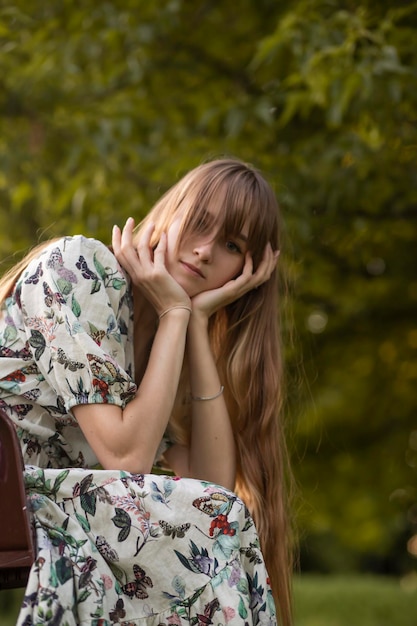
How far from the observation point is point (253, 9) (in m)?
4.93

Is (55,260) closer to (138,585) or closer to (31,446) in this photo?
(31,446)

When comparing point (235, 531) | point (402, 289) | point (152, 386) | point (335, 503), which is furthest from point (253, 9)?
point (335, 503)

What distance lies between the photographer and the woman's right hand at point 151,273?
267 centimetres

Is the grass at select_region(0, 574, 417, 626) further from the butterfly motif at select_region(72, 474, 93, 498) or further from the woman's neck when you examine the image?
the butterfly motif at select_region(72, 474, 93, 498)

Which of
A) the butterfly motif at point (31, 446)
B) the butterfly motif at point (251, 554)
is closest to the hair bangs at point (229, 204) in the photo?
the butterfly motif at point (31, 446)

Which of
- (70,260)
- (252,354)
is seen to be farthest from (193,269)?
(70,260)

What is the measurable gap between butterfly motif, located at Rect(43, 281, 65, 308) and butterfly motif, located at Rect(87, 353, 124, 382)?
16 centimetres

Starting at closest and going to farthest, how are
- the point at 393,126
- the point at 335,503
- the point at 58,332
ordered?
the point at 58,332 → the point at 393,126 → the point at 335,503

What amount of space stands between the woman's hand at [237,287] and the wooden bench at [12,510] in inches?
39.2

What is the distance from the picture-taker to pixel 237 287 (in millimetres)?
2939

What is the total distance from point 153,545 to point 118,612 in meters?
0.17

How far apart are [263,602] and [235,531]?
173 millimetres

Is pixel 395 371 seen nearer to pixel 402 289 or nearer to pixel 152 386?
pixel 402 289

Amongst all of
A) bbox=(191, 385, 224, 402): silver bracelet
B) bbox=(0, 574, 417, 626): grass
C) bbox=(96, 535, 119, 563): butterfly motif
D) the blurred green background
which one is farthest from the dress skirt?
bbox=(0, 574, 417, 626): grass
